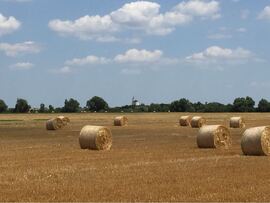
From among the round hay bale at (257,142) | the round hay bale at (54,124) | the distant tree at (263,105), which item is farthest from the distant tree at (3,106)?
the round hay bale at (257,142)

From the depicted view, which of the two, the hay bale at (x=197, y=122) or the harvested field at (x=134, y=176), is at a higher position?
the hay bale at (x=197, y=122)

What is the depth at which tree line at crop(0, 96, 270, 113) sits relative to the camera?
128363 millimetres

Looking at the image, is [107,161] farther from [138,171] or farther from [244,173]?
[244,173]

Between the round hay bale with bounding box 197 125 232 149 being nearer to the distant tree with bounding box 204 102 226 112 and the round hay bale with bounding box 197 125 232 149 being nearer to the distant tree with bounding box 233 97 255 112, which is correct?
the distant tree with bounding box 233 97 255 112

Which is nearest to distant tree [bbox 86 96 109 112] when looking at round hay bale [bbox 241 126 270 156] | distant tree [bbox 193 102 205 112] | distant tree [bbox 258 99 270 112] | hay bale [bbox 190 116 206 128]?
distant tree [bbox 193 102 205 112]

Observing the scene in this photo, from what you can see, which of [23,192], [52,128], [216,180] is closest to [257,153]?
[216,180]

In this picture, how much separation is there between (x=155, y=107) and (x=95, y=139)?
11608 centimetres

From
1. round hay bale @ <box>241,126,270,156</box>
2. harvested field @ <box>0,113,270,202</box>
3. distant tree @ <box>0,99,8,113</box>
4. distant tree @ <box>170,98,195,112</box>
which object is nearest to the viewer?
harvested field @ <box>0,113,270,202</box>

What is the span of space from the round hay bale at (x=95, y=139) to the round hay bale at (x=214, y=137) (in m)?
3.86

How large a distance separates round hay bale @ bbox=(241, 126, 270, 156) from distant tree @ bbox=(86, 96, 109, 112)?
12206 centimetres

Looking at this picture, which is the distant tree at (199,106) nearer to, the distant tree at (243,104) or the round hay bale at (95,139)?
the distant tree at (243,104)

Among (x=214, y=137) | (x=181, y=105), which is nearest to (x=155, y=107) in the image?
(x=181, y=105)

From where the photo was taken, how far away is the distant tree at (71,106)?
138025 mm

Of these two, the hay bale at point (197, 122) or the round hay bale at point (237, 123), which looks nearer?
the round hay bale at point (237, 123)
